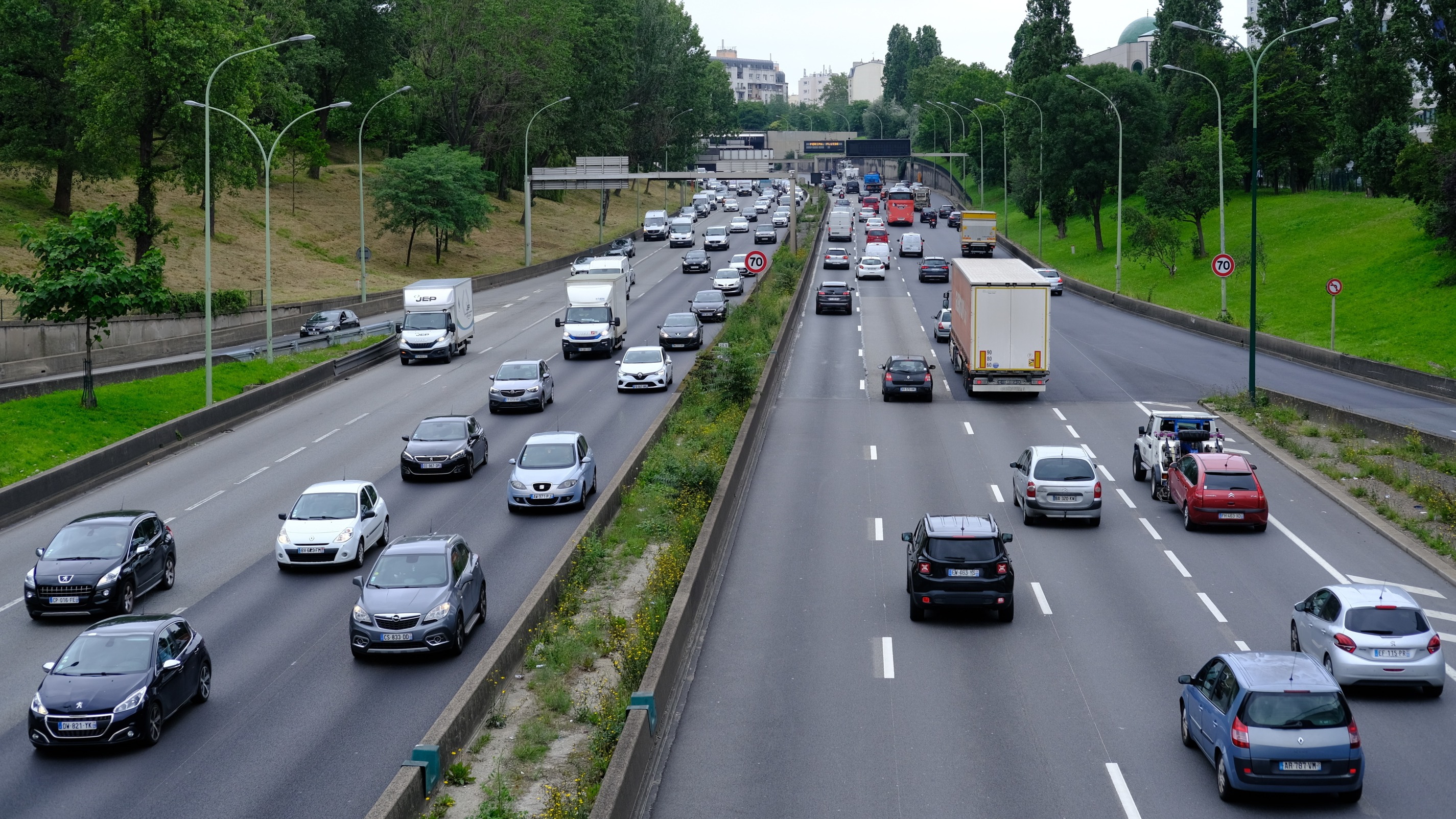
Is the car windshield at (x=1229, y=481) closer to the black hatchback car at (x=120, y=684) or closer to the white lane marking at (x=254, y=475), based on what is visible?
the black hatchback car at (x=120, y=684)

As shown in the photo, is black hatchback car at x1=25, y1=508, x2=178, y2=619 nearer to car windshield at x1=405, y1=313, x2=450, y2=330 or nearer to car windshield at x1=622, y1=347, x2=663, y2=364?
car windshield at x1=622, y1=347, x2=663, y2=364

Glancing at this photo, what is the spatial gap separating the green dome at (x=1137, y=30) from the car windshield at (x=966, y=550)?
153 metres

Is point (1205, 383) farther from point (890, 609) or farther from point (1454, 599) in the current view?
point (890, 609)

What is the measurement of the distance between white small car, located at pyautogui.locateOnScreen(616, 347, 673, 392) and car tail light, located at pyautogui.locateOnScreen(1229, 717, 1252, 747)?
30.0m

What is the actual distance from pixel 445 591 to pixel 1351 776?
12080 millimetres

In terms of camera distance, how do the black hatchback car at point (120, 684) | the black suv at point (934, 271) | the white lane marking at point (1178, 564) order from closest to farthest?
the black hatchback car at point (120, 684) → the white lane marking at point (1178, 564) → the black suv at point (934, 271)

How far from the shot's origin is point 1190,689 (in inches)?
602

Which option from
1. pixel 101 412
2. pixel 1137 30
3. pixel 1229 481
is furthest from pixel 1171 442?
pixel 1137 30

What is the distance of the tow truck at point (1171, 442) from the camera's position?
29172 millimetres

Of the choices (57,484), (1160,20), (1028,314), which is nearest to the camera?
(57,484)

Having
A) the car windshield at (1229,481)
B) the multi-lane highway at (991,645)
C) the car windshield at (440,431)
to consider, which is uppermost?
the car windshield at (440,431)

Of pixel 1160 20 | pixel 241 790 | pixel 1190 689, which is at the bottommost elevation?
pixel 241 790

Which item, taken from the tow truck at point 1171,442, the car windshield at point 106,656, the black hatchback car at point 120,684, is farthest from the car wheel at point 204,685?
the tow truck at point 1171,442

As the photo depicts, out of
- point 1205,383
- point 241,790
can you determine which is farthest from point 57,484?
point 1205,383
